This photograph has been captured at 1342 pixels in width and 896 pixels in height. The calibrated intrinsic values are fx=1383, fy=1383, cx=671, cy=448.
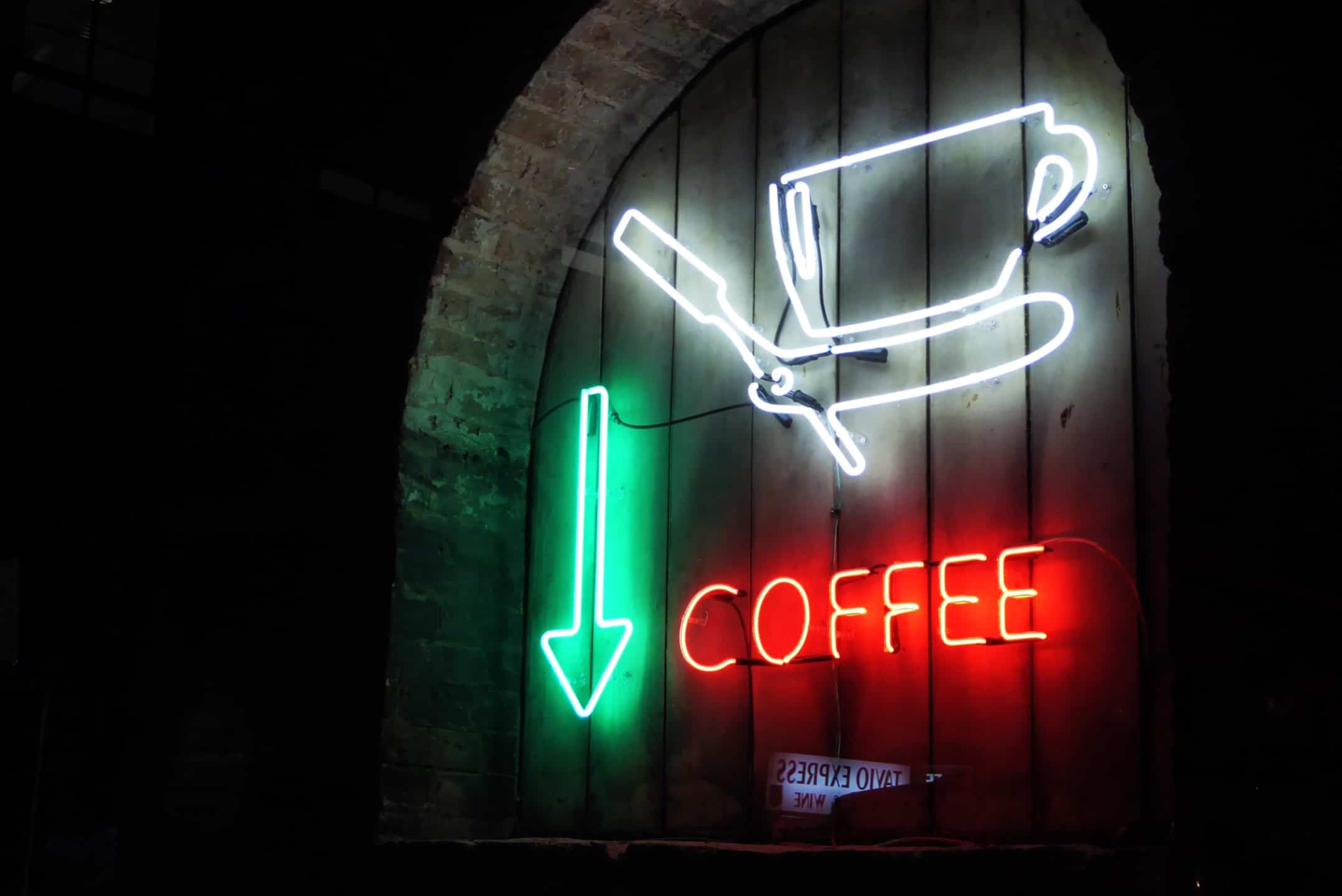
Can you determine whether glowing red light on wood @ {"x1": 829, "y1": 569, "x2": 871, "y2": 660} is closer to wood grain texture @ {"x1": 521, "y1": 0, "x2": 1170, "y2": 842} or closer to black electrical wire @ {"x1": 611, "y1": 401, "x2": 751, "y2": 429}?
wood grain texture @ {"x1": 521, "y1": 0, "x2": 1170, "y2": 842}

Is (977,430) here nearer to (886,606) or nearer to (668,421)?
(886,606)

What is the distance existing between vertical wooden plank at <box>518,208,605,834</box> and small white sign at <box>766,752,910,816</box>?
870 mm

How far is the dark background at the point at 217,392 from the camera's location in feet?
17.2

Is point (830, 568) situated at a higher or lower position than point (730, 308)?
lower

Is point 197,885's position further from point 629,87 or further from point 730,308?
point 629,87

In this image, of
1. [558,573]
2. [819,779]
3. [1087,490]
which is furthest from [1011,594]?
[558,573]

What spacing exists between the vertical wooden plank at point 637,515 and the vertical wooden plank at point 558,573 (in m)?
0.08

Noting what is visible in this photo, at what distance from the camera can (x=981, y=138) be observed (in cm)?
409

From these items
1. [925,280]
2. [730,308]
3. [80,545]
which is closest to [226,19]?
[80,545]

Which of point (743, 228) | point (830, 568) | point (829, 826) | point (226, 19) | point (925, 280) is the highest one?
point (226, 19)

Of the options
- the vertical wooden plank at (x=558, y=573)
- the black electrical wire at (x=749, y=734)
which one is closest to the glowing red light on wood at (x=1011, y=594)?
the black electrical wire at (x=749, y=734)

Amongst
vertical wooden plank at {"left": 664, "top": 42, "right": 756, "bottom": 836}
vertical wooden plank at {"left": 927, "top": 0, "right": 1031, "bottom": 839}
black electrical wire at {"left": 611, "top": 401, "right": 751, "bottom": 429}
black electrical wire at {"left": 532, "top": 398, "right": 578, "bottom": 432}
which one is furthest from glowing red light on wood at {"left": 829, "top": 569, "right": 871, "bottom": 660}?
black electrical wire at {"left": 532, "top": 398, "right": 578, "bottom": 432}

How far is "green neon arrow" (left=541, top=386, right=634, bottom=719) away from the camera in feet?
15.7

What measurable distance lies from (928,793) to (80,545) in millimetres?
4441
